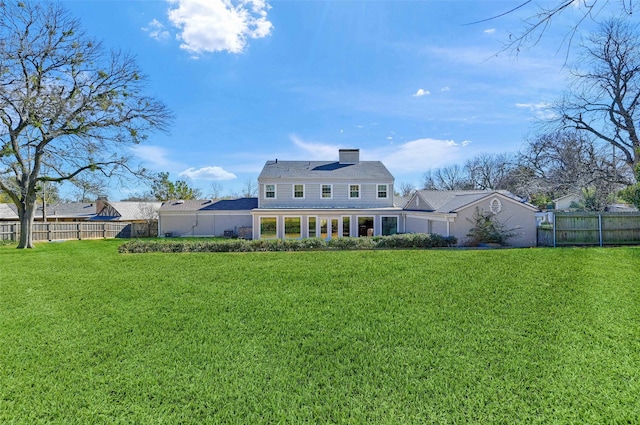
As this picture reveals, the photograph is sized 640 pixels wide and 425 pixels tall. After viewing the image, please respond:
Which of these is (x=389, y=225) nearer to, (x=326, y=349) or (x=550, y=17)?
(x=326, y=349)

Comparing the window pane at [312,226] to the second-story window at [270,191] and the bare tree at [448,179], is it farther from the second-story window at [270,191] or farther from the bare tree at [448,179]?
the bare tree at [448,179]

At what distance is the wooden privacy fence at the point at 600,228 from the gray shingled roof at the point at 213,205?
20193mm

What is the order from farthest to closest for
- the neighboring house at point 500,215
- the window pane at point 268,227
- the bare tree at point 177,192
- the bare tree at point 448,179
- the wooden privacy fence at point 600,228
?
the bare tree at point 448,179, the bare tree at point 177,192, the window pane at point 268,227, the neighboring house at point 500,215, the wooden privacy fence at point 600,228

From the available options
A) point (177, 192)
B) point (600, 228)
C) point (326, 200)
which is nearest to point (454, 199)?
point (600, 228)

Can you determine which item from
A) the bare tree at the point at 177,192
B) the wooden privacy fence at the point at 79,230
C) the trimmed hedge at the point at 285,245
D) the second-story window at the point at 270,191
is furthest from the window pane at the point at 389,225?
the bare tree at the point at 177,192

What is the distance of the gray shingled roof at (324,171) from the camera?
75.8 ft

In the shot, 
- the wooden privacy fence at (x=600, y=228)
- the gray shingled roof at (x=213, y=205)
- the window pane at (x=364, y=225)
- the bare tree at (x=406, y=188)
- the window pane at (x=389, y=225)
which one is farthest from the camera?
the bare tree at (x=406, y=188)

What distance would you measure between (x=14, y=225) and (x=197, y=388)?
88.5 feet

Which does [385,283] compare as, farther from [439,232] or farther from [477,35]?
[439,232]

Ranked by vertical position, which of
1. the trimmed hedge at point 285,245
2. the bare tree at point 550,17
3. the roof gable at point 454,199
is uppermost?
the bare tree at point 550,17

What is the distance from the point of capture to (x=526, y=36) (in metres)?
2.96

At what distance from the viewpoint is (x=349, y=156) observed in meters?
25.4

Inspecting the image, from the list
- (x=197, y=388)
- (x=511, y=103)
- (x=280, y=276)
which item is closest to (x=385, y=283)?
(x=280, y=276)

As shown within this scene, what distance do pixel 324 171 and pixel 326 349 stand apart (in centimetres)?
2004
